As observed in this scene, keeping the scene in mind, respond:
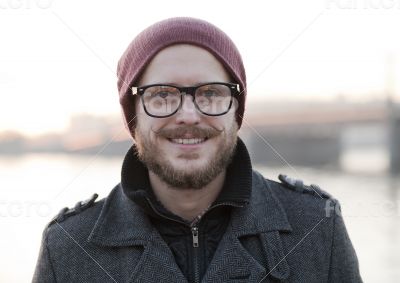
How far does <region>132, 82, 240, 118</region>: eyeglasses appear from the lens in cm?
220

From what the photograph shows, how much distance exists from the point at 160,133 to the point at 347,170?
38.8ft

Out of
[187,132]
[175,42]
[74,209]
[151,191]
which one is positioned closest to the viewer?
[187,132]

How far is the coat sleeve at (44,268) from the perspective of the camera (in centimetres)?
235

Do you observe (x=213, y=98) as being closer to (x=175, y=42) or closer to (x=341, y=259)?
(x=175, y=42)

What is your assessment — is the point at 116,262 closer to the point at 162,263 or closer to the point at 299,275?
the point at 162,263

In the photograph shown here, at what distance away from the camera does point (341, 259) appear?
2.31 m

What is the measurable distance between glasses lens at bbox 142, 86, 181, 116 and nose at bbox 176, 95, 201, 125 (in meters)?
0.03

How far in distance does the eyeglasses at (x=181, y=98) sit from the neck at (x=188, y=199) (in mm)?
307

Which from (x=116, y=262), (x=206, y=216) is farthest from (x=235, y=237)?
(x=116, y=262)

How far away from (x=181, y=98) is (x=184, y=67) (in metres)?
0.14

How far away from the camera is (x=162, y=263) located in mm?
2207

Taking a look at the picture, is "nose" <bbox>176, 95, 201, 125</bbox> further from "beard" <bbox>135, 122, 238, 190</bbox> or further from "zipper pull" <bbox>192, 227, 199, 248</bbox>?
"zipper pull" <bbox>192, 227, 199, 248</bbox>

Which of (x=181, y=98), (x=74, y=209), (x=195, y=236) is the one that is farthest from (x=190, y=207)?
(x=74, y=209)

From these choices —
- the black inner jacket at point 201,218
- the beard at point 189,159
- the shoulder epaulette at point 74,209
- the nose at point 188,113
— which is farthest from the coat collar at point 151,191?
the nose at point 188,113
